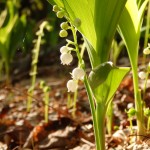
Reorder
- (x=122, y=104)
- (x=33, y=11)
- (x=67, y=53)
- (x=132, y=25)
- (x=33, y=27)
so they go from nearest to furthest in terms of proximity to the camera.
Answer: (x=67, y=53) → (x=132, y=25) → (x=122, y=104) → (x=33, y=27) → (x=33, y=11)

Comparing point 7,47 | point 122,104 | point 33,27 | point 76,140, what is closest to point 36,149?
point 76,140

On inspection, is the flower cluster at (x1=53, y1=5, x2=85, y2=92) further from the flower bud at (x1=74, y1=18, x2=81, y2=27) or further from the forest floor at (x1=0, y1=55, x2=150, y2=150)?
the forest floor at (x1=0, y1=55, x2=150, y2=150)

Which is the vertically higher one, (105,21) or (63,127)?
(105,21)

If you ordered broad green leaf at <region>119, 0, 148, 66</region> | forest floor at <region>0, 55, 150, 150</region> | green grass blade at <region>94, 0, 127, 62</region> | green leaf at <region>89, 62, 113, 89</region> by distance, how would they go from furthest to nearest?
forest floor at <region>0, 55, 150, 150</region> → broad green leaf at <region>119, 0, 148, 66</region> → green grass blade at <region>94, 0, 127, 62</region> → green leaf at <region>89, 62, 113, 89</region>

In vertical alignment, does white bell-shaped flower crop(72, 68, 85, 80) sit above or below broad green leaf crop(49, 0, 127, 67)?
below

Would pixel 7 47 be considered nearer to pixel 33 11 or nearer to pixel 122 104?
pixel 122 104

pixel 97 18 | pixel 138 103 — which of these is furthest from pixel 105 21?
pixel 138 103

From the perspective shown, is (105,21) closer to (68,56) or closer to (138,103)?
(68,56)

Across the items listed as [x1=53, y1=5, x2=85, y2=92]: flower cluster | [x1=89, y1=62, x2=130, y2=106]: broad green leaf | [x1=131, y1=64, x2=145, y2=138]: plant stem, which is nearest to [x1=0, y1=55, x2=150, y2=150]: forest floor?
[x1=131, y1=64, x2=145, y2=138]: plant stem
